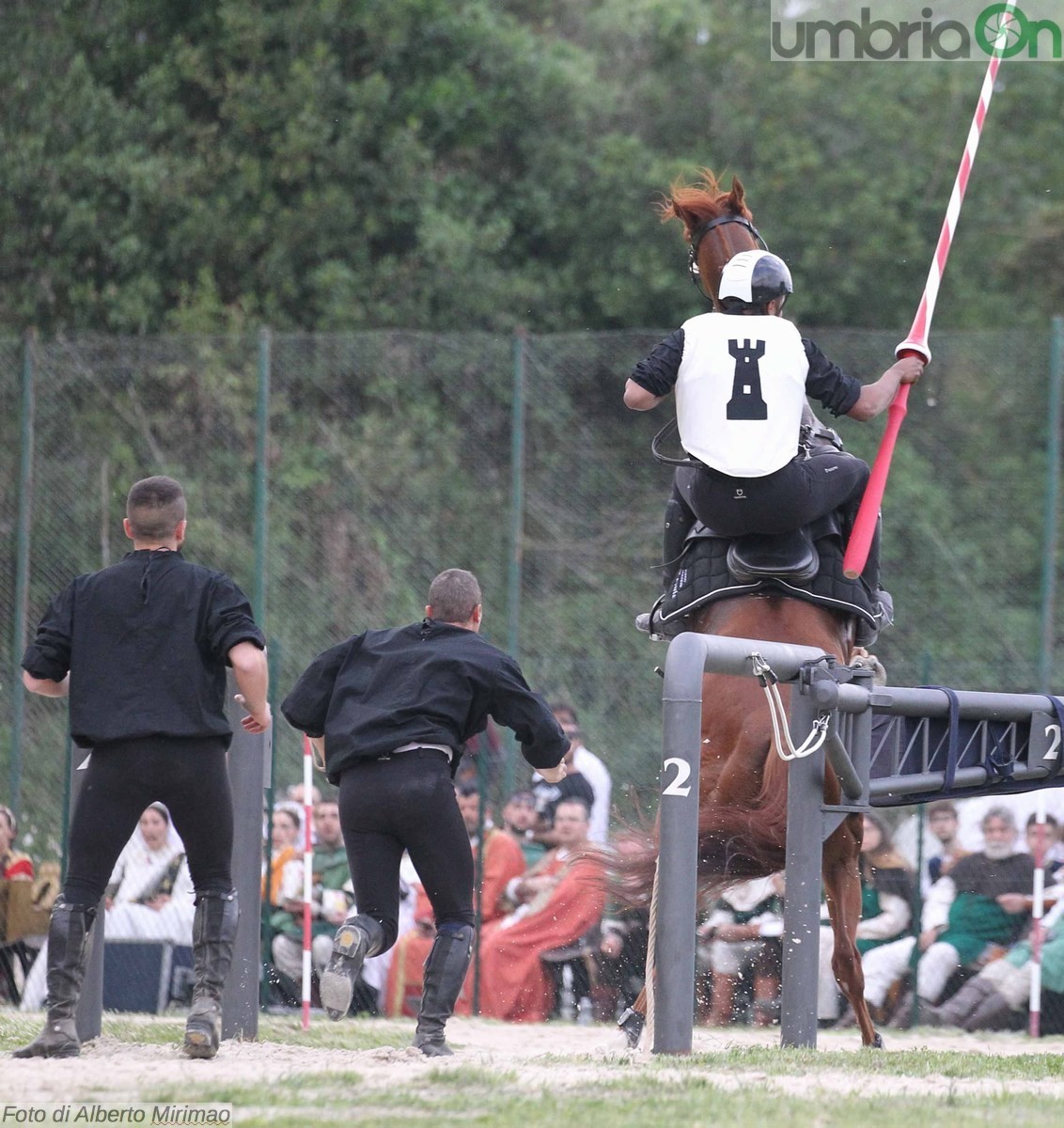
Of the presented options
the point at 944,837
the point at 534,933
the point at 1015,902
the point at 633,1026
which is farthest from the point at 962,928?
the point at 633,1026

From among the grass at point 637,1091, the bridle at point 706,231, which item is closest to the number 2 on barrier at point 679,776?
the grass at point 637,1091

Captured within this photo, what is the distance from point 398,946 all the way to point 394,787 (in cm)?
429

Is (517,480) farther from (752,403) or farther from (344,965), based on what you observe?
(344,965)

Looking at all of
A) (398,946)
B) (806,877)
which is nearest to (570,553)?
(398,946)

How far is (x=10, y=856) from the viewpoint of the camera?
10.6m

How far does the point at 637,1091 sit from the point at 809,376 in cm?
293

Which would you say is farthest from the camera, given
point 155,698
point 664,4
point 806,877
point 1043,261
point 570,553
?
point 664,4

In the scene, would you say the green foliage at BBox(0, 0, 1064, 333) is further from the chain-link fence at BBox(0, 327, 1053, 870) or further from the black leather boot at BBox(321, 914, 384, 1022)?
the black leather boot at BBox(321, 914, 384, 1022)

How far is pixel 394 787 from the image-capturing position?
604cm

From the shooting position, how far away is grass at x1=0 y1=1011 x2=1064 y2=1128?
4484 millimetres

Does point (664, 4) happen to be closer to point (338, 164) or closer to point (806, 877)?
point (338, 164)

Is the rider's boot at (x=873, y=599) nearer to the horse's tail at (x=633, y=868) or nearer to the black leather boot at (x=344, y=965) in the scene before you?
the horse's tail at (x=633, y=868)

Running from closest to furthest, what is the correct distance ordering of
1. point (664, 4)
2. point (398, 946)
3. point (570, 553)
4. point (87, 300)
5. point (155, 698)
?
1. point (155, 698)
2. point (398, 946)
3. point (570, 553)
4. point (87, 300)
5. point (664, 4)

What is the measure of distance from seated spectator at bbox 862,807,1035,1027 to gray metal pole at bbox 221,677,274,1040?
4.14 m
